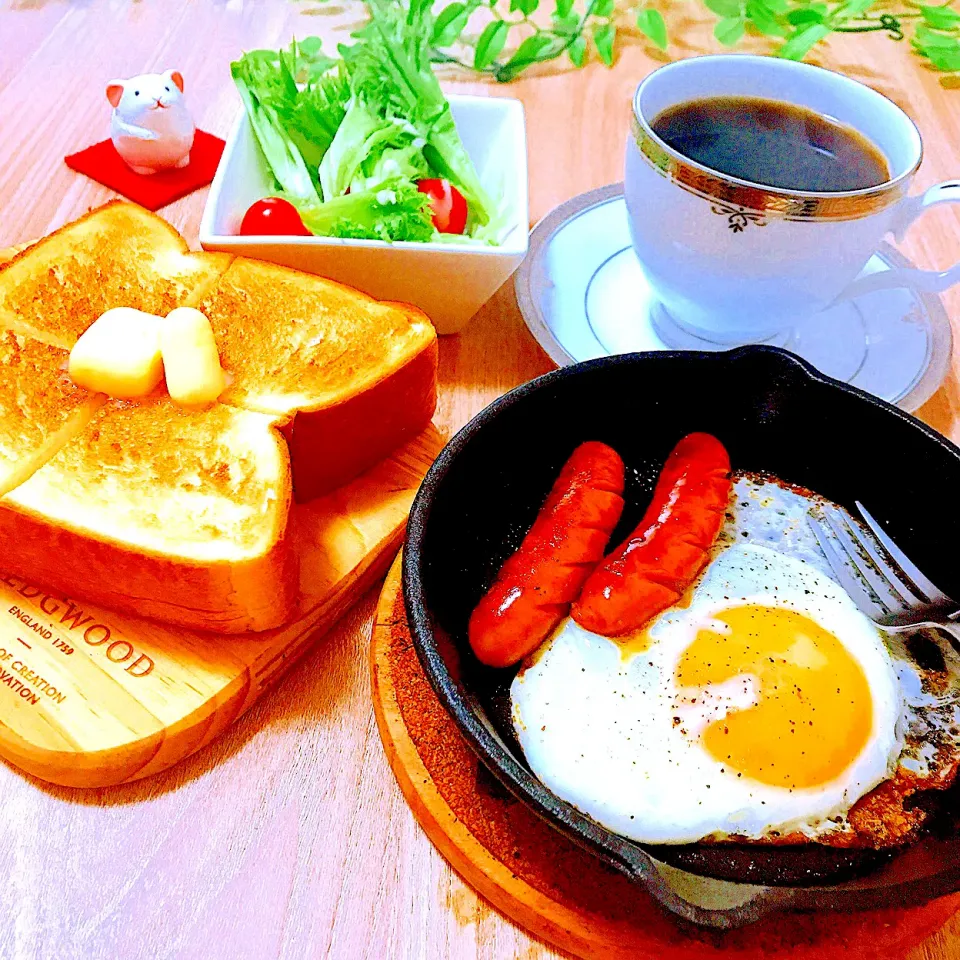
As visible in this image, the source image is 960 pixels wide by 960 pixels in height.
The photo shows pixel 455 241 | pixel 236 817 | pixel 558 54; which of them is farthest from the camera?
pixel 558 54

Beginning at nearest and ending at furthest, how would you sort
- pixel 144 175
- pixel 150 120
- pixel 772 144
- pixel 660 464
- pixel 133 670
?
pixel 133 670 → pixel 660 464 → pixel 772 144 → pixel 150 120 → pixel 144 175

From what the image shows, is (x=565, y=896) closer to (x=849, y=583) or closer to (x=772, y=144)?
(x=849, y=583)

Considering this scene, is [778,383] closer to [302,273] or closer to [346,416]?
[346,416]

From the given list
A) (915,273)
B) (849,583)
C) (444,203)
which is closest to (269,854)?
(849,583)

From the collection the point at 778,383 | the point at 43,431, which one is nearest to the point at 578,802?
the point at 778,383

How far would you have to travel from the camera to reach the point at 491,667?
1119 mm

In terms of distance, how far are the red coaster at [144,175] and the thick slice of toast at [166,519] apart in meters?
0.83

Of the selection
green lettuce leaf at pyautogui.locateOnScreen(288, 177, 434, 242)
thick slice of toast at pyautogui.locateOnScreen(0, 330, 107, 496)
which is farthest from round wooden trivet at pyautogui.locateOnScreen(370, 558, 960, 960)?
green lettuce leaf at pyautogui.locateOnScreen(288, 177, 434, 242)

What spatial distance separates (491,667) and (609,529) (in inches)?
10.4

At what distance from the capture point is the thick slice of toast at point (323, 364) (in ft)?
4.41

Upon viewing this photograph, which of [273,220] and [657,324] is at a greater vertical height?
A: [273,220]

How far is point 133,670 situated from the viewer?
1146 mm

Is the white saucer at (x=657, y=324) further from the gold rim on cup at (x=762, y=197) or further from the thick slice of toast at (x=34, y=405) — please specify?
the thick slice of toast at (x=34, y=405)

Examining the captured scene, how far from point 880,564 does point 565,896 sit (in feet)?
2.19
